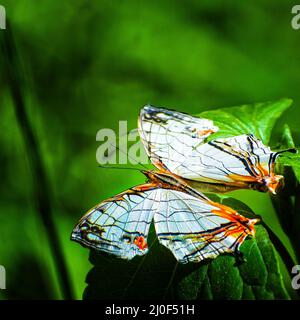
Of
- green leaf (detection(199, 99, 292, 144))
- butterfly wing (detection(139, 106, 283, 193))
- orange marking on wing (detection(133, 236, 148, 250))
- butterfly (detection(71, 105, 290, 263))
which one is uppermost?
green leaf (detection(199, 99, 292, 144))

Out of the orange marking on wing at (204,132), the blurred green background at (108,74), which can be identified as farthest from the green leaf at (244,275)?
the blurred green background at (108,74)

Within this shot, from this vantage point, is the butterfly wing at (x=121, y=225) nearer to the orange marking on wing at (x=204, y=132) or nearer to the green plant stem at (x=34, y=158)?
the orange marking on wing at (x=204, y=132)

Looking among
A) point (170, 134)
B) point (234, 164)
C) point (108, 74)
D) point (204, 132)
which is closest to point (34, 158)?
point (108, 74)

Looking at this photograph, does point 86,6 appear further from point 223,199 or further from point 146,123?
point 223,199

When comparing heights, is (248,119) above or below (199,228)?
above

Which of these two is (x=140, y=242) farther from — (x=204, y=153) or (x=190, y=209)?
(x=204, y=153)

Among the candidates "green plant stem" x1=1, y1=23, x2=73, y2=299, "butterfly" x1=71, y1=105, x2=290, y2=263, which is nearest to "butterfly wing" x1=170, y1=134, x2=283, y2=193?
"butterfly" x1=71, y1=105, x2=290, y2=263

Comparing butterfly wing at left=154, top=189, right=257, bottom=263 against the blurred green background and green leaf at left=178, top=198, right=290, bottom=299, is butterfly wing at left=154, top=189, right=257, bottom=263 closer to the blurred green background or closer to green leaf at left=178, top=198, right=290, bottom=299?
green leaf at left=178, top=198, right=290, bottom=299
